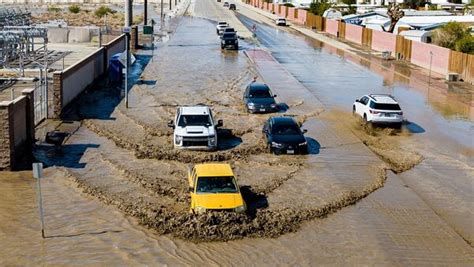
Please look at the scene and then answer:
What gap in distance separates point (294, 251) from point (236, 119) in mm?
16719

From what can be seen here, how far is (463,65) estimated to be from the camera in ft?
169

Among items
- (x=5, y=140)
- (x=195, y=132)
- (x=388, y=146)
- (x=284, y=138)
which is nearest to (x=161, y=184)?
(x=195, y=132)

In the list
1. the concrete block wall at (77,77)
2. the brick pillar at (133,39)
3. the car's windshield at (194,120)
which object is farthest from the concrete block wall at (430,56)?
the car's windshield at (194,120)

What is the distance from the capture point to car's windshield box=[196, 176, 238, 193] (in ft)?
63.0

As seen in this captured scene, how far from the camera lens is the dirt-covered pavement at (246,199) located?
1684 centimetres

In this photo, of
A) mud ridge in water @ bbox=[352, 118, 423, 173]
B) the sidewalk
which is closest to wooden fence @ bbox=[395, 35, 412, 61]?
the sidewalk

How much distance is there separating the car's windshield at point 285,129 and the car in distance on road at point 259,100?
22.4ft

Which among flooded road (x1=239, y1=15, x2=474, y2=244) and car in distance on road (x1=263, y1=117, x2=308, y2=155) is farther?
car in distance on road (x1=263, y1=117, x2=308, y2=155)

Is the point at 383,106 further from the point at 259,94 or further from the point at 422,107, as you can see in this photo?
the point at 422,107

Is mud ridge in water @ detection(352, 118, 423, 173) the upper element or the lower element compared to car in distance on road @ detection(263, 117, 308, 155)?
lower

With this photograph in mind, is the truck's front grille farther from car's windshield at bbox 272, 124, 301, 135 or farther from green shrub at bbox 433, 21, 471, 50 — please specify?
green shrub at bbox 433, 21, 471, 50

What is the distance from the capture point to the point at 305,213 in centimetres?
1973

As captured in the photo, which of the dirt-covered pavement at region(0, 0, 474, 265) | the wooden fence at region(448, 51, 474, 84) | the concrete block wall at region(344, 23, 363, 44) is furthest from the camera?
the concrete block wall at region(344, 23, 363, 44)

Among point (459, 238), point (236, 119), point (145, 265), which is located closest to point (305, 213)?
point (459, 238)
